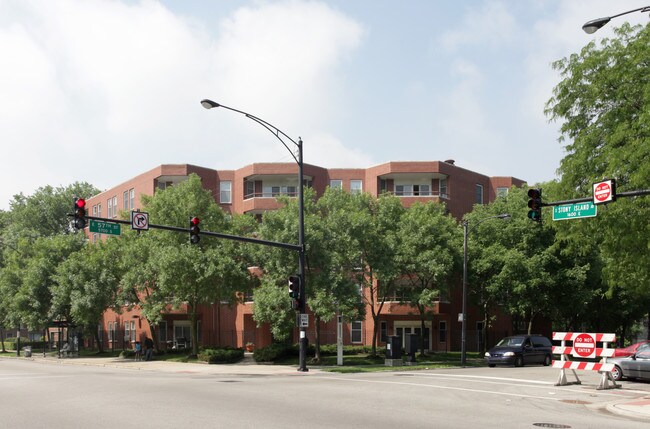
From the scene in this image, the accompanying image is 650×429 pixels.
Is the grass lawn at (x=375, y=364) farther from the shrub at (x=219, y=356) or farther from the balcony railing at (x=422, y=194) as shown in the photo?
the balcony railing at (x=422, y=194)

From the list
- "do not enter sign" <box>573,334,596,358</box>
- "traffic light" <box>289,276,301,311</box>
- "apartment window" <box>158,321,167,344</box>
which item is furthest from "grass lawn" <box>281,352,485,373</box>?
"apartment window" <box>158,321,167,344</box>

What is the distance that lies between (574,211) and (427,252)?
20.2 metres

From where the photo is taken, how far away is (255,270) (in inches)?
1940

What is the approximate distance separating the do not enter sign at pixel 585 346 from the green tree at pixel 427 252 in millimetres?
19861

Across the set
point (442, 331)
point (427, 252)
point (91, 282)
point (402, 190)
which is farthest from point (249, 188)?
point (427, 252)

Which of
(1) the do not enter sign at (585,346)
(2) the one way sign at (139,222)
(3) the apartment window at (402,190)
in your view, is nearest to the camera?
(1) the do not enter sign at (585,346)

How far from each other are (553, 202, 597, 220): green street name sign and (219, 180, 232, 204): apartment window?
41.0 m

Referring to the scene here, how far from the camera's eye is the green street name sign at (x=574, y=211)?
2170 cm

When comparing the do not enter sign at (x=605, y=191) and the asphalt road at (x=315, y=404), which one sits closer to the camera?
the asphalt road at (x=315, y=404)

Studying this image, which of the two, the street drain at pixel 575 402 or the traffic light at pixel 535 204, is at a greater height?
the traffic light at pixel 535 204

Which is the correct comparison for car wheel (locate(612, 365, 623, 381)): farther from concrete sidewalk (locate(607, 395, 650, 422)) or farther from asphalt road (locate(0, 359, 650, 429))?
concrete sidewalk (locate(607, 395, 650, 422))

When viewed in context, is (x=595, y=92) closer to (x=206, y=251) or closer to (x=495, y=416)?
(x=495, y=416)

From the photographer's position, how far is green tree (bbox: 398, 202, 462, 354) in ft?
139

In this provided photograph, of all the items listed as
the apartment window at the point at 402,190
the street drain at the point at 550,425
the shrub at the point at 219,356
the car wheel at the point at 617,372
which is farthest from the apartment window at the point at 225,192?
the street drain at the point at 550,425
